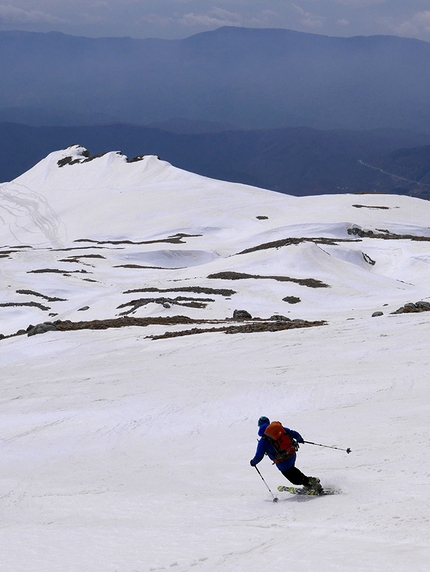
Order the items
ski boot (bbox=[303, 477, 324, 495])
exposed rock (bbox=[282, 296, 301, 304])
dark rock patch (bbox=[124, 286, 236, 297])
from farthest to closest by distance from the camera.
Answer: dark rock patch (bbox=[124, 286, 236, 297]) < exposed rock (bbox=[282, 296, 301, 304]) < ski boot (bbox=[303, 477, 324, 495])

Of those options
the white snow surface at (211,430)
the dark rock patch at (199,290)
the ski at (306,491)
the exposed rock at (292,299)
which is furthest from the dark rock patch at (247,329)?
the ski at (306,491)

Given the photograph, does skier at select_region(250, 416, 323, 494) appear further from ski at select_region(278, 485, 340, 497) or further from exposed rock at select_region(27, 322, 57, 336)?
exposed rock at select_region(27, 322, 57, 336)

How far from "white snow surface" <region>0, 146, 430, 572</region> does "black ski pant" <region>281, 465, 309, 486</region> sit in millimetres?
299

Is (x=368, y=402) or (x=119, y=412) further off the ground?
(x=368, y=402)

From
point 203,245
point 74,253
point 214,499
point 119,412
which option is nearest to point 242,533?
point 214,499

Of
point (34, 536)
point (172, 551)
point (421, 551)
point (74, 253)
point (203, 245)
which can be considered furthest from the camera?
point (203, 245)

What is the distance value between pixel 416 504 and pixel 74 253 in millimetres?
68401

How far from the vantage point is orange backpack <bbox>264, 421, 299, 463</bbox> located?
38.4 ft

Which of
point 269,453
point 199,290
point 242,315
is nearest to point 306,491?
point 269,453

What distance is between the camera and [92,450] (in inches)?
663

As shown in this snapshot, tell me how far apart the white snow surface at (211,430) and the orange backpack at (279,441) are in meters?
0.77

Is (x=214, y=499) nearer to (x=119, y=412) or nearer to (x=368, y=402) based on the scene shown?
(x=368, y=402)

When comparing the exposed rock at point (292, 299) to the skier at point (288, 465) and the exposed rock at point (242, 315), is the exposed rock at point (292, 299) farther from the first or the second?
the skier at point (288, 465)

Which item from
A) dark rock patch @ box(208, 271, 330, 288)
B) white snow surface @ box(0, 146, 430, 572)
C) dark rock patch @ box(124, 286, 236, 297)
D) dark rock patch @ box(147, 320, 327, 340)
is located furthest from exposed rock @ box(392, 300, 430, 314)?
dark rock patch @ box(208, 271, 330, 288)
